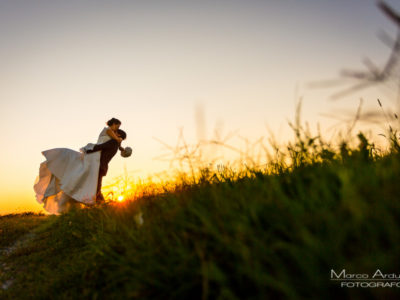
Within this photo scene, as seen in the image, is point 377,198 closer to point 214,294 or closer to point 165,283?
point 214,294

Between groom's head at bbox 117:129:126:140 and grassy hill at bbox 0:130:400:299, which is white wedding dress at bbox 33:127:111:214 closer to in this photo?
groom's head at bbox 117:129:126:140

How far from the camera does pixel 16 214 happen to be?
1159cm

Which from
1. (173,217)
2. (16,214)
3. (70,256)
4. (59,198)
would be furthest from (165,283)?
(16,214)

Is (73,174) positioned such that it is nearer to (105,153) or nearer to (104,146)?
(105,153)

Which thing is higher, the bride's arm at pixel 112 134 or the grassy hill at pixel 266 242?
the bride's arm at pixel 112 134

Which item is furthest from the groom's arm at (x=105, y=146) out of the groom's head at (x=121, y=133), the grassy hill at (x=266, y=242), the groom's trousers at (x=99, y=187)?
the grassy hill at (x=266, y=242)

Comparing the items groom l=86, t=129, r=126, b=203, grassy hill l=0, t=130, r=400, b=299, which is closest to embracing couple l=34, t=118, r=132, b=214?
groom l=86, t=129, r=126, b=203

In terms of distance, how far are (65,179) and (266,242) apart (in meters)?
9.50

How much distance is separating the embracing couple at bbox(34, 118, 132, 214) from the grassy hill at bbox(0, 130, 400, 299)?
21.3 ft

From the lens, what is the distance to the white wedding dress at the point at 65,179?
32.4ft

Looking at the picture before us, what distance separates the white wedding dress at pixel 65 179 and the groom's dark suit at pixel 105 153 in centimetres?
19

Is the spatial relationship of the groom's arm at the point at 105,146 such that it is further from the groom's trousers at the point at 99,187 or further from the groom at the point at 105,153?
the groom's trousers at the point at 99,187

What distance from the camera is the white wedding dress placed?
9.87 m

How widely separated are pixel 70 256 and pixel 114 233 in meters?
1.41
